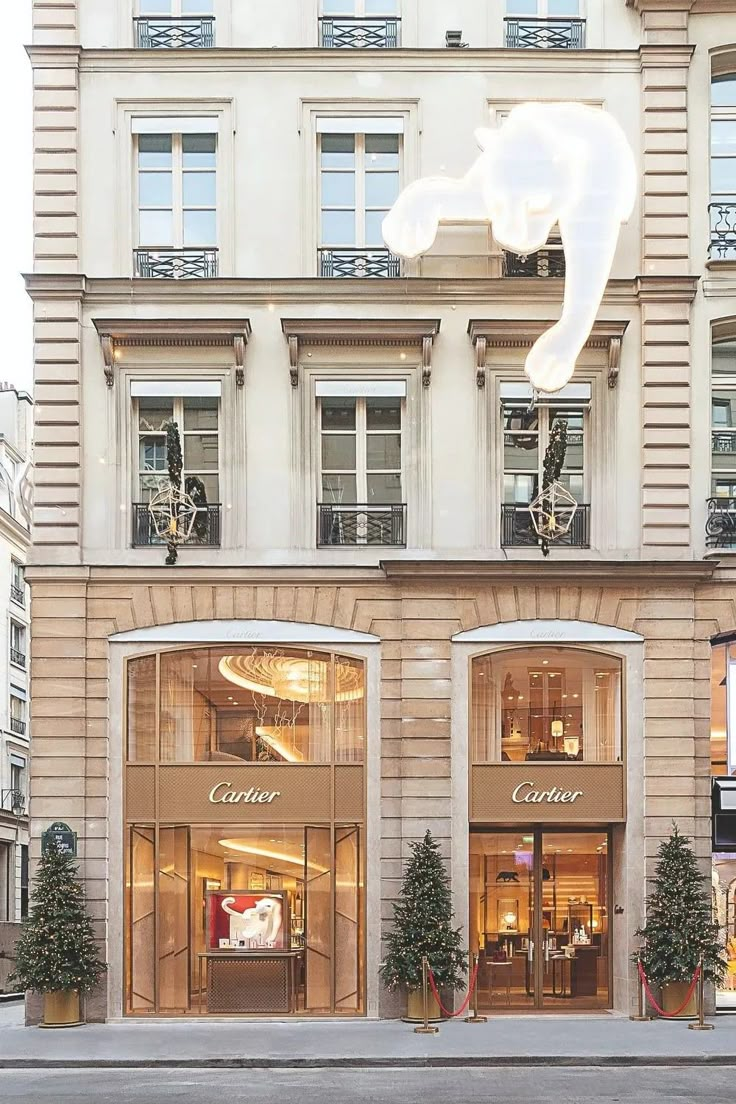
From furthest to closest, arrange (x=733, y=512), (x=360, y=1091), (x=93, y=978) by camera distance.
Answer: (x=733, y=512)
(x=93, y=978)
(x=360, y=1091)

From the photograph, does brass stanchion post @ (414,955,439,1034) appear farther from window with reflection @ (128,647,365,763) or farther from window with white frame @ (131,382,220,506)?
window with white frame @ (131,382,220,506)

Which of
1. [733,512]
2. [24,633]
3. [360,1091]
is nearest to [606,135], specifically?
[733,512]

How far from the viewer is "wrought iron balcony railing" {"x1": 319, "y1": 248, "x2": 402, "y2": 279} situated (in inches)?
879

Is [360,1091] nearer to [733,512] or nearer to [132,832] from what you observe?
[132,832]

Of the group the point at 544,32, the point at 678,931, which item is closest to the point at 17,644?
the point at 544,32

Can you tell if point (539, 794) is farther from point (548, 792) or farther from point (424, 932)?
point (424, 932)

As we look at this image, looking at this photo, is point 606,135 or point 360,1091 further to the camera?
point 606,135

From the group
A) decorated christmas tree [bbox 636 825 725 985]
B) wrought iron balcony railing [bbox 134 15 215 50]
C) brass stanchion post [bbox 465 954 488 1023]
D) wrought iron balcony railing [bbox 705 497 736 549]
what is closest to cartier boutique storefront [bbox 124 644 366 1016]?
brass stanchion post [bbox 465 954 488 1023]

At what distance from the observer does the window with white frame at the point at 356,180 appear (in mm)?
22562

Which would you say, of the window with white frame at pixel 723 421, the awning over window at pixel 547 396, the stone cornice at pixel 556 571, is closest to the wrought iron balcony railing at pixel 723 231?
the window with white frame at pixel 723 421

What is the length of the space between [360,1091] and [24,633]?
37.1 m

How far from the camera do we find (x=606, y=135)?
2153 cm

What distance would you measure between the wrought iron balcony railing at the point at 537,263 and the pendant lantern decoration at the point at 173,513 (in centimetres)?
604

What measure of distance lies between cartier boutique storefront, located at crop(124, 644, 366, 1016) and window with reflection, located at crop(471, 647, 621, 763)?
2.01 m
